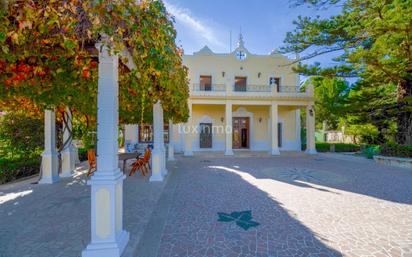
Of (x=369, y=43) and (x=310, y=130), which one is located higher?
(x=369, y=43)

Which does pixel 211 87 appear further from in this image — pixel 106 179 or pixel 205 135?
pixel 106 179

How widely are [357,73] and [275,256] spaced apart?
1186 cm

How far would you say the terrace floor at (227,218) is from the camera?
265cm

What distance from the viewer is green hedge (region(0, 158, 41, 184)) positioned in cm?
652

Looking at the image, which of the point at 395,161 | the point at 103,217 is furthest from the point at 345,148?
the point at 103,217

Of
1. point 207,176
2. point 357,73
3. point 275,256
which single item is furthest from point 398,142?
point 275,256

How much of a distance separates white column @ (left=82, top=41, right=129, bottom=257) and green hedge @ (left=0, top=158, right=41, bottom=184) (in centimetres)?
674

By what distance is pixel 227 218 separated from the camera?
360 centimetres

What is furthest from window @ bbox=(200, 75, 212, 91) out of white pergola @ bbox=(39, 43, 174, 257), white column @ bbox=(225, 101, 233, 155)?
white pergola @ bbox=(39, 43, 174, 257)

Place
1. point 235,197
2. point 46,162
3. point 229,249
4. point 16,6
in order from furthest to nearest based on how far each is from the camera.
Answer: point 46,162
point 235,197
point 229,249
point 16,6

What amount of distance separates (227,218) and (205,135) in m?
11.1

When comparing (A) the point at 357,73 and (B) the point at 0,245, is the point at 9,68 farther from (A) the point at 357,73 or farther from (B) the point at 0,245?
(A) the point at 357,73

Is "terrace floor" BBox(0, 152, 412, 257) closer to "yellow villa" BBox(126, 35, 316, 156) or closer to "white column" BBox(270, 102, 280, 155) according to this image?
"white column" BBox(270, 102, 280, 155)

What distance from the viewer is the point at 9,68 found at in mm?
2461
